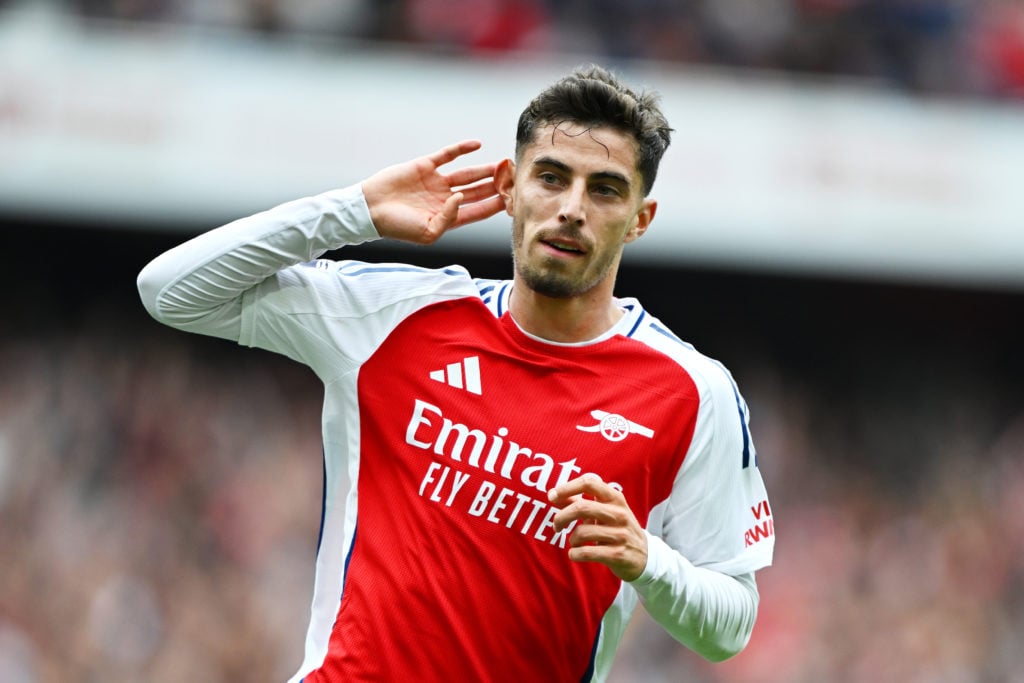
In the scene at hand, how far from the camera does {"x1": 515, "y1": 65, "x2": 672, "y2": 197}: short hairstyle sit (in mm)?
4102

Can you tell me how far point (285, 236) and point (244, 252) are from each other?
0.11m

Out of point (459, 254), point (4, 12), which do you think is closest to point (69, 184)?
point (4, 12)

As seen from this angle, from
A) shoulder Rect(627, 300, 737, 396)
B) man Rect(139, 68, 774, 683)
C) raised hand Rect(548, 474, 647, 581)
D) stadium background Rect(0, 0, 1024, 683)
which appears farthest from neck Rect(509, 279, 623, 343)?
stadium background Rect(0, 0, 1024, 683)

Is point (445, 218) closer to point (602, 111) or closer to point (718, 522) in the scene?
point (602, 111)

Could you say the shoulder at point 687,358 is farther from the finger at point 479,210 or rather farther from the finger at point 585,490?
the finger at point 585,490

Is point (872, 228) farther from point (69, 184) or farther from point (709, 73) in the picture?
point (69, 184)

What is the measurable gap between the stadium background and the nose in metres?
7.58

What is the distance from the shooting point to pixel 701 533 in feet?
13.5

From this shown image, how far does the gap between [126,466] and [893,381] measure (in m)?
7.51

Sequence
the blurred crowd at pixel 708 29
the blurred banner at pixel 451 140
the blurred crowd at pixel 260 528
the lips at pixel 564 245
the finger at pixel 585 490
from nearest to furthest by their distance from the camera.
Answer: the finger at pixel 585 490 < the lips at pixel 564 245 < the blurred crowd at pixel 260 528 < the blurred banner at pixel 451 140 < the blurred crowd at pixel 708 29

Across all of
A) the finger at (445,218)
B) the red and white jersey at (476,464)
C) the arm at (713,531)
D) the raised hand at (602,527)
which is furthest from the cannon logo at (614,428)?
the finger at (445,218)

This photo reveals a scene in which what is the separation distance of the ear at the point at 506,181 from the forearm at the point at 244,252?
0.40m

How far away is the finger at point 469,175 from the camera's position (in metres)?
4.28

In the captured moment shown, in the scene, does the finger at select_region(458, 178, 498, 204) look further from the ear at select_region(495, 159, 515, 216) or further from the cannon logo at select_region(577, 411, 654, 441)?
the cannon logo at select_region(577, 411, 654, 441)
